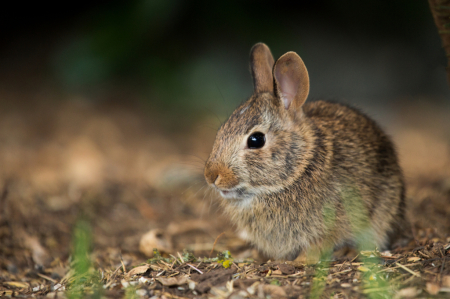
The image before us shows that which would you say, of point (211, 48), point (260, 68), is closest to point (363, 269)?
point (260, 68)

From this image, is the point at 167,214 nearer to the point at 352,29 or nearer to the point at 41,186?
the point at 41,186

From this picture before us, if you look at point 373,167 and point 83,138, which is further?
point 83,138

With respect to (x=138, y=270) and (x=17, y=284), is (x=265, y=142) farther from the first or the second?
(x=17, y=284)

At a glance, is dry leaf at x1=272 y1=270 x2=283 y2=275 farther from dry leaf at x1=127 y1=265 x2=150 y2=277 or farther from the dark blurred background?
the dark blurred background

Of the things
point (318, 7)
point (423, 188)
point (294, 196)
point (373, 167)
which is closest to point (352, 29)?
point (318, 7)

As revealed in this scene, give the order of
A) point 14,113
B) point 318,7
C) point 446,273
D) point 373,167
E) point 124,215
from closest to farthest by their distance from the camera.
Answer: point 446,273 < point 373,167 < point 124,215 < point 14,113 < point 318,7

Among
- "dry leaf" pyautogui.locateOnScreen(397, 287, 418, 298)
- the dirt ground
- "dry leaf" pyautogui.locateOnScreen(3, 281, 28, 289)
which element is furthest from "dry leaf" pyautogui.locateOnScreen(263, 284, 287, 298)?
"dry leaf" pyautogui.locateOnScreen(3, 281, 28, 289)

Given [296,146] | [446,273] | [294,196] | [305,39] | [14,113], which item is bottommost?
[446,273]
